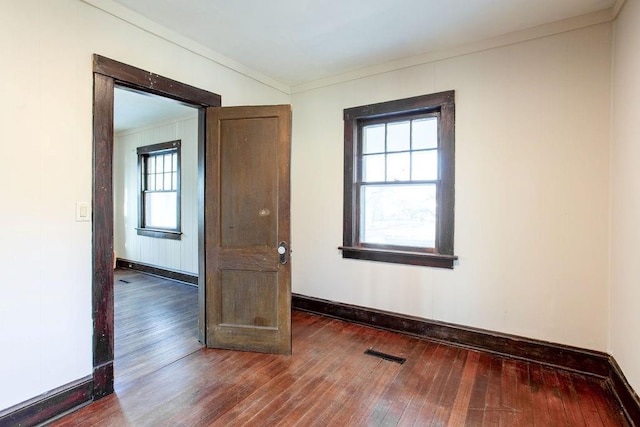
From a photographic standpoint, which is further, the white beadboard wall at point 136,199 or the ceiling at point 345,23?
the white beadboard wall at point 136,199

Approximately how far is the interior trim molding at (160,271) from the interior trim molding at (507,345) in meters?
2.59

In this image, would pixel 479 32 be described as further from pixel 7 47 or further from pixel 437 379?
pixel 7 47

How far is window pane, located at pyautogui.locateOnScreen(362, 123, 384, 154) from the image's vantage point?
11.5 feet

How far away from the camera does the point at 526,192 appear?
8.94 feet

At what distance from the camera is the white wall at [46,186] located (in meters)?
1.87

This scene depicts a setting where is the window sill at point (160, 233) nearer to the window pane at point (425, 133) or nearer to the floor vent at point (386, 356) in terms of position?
the floor vent at point (386, 356)

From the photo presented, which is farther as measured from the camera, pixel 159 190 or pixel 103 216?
pixel 159 190

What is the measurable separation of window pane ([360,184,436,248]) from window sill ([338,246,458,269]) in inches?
5.1

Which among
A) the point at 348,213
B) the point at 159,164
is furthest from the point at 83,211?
the point at 159,164

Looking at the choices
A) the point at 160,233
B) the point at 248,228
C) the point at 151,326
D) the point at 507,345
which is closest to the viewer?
the point at 507,345

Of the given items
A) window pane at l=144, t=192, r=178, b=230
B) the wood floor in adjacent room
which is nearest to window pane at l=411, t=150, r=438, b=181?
the wood floor in adjacent room

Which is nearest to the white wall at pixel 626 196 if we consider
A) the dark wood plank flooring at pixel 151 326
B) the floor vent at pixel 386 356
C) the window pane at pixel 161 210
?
the floor vent at pixel 386 356

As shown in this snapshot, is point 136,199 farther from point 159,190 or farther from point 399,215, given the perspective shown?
point 399,215

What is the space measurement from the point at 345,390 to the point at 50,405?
6.27ft
